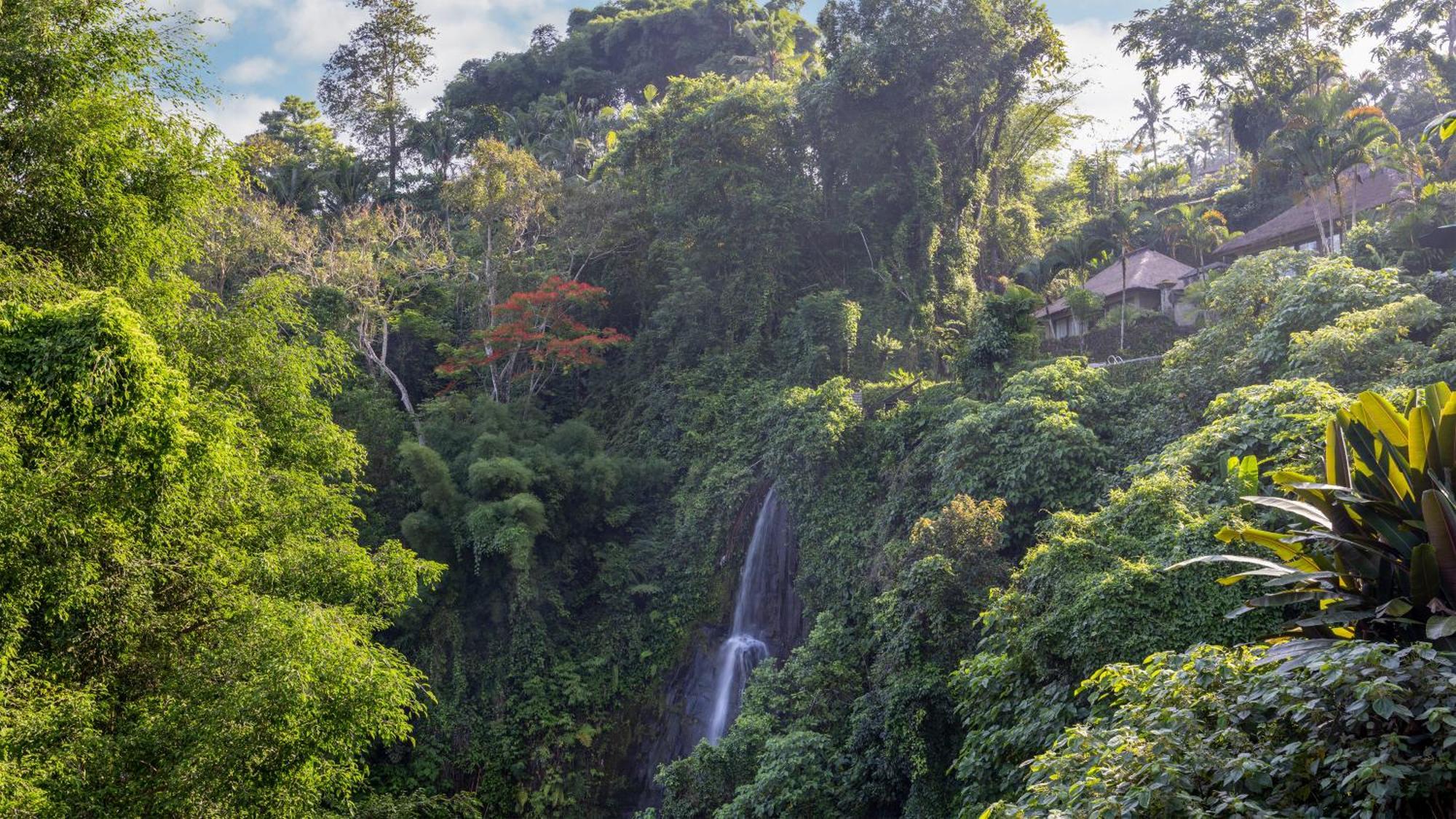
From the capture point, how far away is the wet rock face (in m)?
A: 14.4

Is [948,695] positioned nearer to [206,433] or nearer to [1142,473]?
[1142,473]

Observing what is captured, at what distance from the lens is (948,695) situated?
866 cm

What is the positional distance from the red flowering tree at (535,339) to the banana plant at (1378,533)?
1559 cm

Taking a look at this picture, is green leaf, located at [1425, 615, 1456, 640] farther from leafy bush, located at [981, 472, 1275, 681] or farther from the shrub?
the shrub

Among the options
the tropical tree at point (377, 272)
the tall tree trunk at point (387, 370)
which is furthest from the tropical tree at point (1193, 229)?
the tall tree trunk at point (387, 370)

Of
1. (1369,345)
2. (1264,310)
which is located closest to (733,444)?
(1264,310)

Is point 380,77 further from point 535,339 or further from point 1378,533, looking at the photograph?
point 1378,533

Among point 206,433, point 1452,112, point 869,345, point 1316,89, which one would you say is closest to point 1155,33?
point 1316,89

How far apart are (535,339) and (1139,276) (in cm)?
1378

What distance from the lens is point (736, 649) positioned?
1484cm

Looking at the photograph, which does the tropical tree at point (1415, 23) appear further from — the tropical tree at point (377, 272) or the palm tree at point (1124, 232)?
the tropical tree at point (377, 272)

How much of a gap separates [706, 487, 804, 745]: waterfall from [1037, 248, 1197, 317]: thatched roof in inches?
353

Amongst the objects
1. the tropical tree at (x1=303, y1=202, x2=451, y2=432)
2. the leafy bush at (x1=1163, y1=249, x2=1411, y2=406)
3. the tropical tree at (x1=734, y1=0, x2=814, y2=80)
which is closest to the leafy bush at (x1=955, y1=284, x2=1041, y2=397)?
the leafy bush at (x1=1163, y1=249, x2=1411, y2=406)

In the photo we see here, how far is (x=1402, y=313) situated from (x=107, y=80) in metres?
12.2
